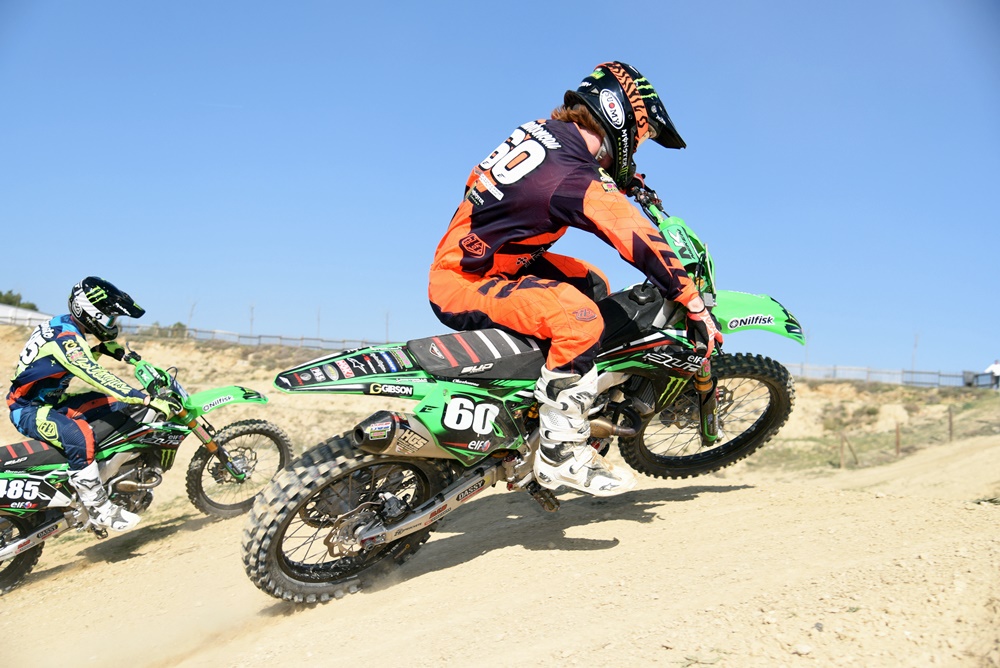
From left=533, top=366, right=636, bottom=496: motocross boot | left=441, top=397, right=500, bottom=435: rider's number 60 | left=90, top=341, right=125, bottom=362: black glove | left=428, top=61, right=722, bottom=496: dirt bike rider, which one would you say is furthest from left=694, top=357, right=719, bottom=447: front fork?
left=90, top=341, right=125, bottom=362: black glove

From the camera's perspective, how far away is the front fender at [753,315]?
17.1 feet

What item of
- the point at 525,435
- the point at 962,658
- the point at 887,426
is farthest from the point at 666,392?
the point at 887,426

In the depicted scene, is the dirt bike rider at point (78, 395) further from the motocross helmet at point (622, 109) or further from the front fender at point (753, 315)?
the front fender at point (753, 315)

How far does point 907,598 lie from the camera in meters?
3.11

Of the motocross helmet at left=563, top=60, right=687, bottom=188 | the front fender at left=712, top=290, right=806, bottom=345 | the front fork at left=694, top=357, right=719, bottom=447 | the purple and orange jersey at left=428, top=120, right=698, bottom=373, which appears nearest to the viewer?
the purple and orange jersey at left=428, top=120, right=698, bottom=373

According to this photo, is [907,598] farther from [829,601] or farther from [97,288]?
[97,288]

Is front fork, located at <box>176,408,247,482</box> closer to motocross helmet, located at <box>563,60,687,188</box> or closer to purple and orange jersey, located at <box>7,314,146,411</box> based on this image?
purple and orange jersey, located at <box>7,314,146,411</box>

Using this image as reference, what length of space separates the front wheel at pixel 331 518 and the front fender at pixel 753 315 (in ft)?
7.24

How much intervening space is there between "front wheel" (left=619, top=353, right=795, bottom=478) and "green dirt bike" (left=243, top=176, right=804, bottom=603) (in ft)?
0.70

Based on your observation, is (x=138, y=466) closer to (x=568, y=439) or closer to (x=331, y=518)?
(x=331, y=518)

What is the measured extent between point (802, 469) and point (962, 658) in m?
14.5

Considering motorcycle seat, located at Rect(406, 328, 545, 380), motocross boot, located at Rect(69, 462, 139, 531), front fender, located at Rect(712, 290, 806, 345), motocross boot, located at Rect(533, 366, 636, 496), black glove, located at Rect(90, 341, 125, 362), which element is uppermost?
front fender, located at Rect(712, 290, 806, 345)

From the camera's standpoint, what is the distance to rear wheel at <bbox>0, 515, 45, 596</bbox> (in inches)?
257

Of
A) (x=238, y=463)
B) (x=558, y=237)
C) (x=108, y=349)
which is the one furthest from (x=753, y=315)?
(x=108, y=349)
